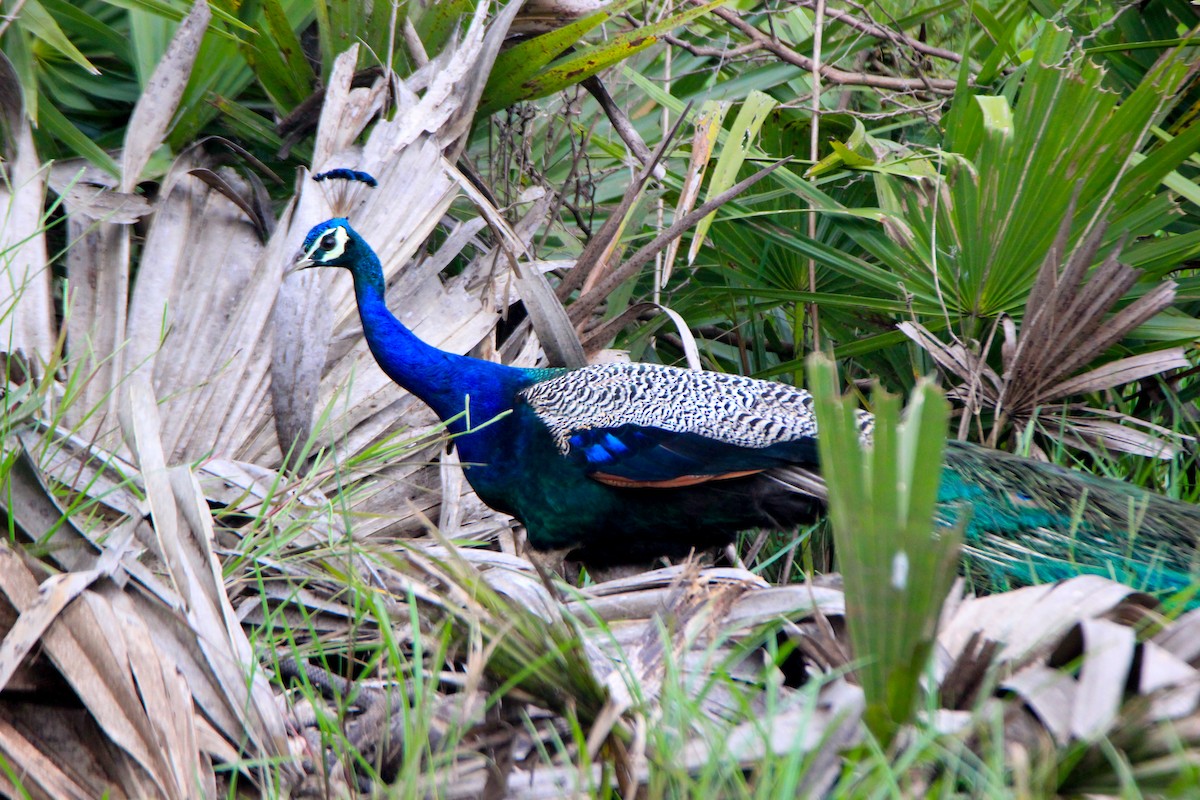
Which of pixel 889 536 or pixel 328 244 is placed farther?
pixel 328 244

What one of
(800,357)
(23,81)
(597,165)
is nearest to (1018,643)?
(800,357)

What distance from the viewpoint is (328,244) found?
9.49 ft

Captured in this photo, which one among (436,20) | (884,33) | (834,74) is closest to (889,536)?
(436,20)

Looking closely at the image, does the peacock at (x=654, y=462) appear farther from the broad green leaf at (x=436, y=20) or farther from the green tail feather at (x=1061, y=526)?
the broad green leaf at (x=436, y=20)

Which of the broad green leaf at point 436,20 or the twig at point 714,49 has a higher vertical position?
the broad green leaf at point 436,20

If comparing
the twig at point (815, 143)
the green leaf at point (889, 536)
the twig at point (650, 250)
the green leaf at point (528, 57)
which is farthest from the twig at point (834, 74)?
the green leaf at point (889, 536)

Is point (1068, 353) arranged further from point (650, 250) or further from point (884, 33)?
point (884, 33)

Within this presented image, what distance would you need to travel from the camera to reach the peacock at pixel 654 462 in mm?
2541

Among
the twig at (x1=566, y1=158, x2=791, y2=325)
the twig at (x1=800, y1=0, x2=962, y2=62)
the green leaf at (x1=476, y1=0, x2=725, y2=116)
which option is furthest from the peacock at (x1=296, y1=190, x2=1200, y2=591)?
the twig at (x1=800, y1=0, x2=962, y2=62)

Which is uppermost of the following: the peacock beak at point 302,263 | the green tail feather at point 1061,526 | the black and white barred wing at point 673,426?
the peacock beak at point 302,263

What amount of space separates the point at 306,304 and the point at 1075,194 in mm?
1967

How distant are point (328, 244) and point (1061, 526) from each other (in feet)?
6.06

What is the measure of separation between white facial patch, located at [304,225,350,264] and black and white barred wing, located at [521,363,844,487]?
0.60 metres

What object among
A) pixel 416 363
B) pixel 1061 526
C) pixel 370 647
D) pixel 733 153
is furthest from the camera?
pixel 733 153
